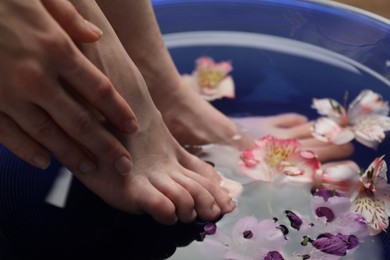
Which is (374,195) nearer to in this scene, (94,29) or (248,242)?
(248,242)

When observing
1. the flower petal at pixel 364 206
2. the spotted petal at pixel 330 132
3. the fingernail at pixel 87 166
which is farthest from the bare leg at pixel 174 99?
the fingernail at pixel 87 166

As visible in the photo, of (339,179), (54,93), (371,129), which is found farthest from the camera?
(371,129)

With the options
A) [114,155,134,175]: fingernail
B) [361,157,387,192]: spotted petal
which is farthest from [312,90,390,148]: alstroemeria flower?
[114,155,134,175]: fingernail

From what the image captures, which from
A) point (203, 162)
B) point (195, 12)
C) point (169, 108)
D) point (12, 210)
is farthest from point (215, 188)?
point (195, 12)

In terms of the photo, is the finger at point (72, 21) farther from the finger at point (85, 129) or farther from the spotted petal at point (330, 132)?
the spotted petal at point (330, 132)

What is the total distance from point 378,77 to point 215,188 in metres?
0.45

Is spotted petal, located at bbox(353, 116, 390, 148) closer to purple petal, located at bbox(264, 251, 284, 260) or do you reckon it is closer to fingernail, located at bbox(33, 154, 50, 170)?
purple petal, located at bbox(264, 251, 284, 260)

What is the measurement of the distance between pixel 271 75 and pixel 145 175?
0.45 m

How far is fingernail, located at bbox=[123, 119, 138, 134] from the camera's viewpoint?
2.81 feet

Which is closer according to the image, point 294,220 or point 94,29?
point 94,29

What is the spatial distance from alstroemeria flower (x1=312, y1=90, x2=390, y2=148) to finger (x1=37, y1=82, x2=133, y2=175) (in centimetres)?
40

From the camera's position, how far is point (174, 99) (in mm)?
1079

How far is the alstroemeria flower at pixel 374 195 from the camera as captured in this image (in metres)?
0.93

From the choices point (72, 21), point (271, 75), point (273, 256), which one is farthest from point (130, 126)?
point (271, 75)
